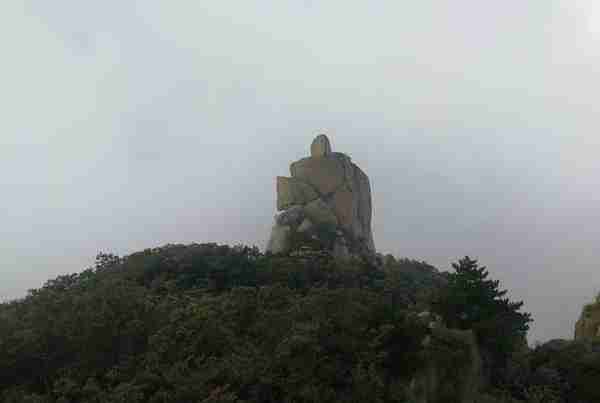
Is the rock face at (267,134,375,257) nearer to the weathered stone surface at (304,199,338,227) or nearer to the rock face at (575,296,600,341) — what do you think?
the weathered stone surface at (304,199,338,227)

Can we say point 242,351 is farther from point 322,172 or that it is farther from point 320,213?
point 322,172

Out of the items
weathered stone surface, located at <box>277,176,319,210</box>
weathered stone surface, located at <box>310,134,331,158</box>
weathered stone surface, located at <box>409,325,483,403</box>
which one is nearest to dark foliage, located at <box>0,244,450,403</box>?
weathered stone surface, located at <box>409,325,483,403</box>

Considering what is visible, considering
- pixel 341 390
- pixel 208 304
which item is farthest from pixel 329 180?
pixel 341 390

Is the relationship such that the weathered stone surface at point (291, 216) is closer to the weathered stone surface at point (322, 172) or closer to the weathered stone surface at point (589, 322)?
the weathered stone surface at point (322, 172)

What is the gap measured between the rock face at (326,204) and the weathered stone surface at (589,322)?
17047mm

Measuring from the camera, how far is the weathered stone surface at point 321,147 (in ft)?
167

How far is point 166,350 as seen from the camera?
746 inches

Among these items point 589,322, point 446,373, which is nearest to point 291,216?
point 589,322

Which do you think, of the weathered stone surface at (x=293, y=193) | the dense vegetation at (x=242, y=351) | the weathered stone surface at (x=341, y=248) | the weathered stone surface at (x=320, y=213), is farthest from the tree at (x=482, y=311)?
the weathered stone surface at (x=293, y=193)

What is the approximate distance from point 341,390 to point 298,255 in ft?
73.7

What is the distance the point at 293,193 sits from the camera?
48.1 metres

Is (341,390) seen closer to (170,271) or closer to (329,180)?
(170,271)

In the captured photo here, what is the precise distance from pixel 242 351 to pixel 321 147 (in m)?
34.2

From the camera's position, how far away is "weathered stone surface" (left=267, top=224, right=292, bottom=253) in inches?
1705
